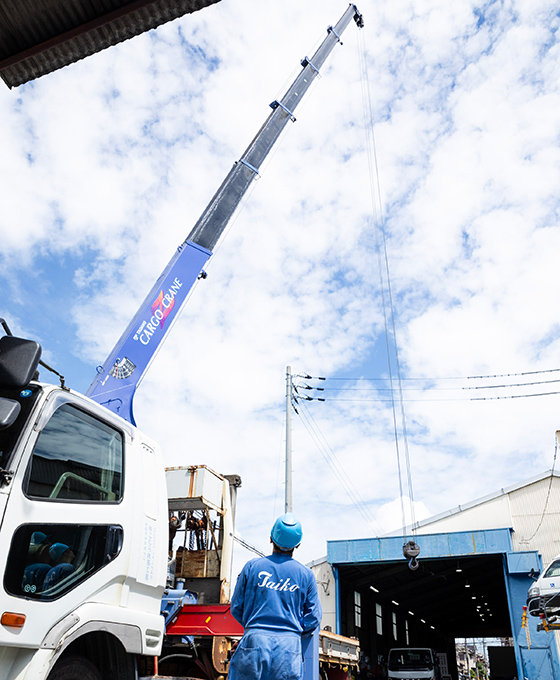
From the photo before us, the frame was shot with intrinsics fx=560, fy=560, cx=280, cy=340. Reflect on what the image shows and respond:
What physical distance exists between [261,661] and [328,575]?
19.8m

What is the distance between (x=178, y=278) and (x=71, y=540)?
556 centimetres

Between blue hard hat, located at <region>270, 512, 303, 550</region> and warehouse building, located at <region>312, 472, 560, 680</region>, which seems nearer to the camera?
blue hard hat, located at <region>270, 512, 303, 550</region>

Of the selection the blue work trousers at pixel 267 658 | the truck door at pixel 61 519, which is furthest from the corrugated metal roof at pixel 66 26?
the blue work trousers at pixel 267 658

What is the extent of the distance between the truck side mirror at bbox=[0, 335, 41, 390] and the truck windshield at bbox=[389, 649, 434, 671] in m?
22.3

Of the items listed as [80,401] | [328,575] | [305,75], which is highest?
[305,75]

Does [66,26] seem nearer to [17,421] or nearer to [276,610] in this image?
[17,421]

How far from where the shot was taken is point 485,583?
27641 millimetres

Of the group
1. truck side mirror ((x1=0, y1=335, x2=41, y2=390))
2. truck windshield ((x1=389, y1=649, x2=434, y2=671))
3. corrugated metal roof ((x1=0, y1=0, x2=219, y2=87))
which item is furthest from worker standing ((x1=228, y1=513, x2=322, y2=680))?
truck windshield ((x1=389, y1=649, x2=434, y2=671))

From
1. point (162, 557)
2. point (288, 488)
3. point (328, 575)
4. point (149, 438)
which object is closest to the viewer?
point (162, 557)

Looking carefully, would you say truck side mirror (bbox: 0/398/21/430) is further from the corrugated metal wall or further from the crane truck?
the corrugated metal wall

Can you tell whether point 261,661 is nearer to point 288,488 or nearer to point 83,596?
point 83,596

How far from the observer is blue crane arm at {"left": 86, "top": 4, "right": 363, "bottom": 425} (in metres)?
6.87

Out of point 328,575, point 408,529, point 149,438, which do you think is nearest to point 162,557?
point 149,438

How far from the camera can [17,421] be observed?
299cm
